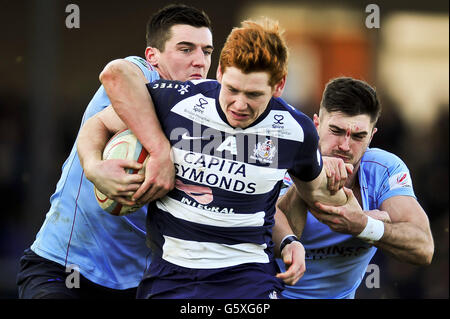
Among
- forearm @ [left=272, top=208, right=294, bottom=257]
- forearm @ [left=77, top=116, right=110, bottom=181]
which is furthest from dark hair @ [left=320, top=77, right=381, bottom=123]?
forearm @ [left=77, top=116, right=110, bottom=181]

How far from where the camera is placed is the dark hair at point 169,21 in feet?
16.4

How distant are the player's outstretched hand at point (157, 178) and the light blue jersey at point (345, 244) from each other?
1.43 metres

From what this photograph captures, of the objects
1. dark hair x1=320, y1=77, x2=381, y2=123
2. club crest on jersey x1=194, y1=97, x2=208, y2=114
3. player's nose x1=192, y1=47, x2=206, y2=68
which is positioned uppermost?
player's nose x1=192, y1=47, x2=206, y2=68

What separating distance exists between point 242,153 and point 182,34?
63.4 inches

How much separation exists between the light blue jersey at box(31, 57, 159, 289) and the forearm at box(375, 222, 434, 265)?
60.1 inches

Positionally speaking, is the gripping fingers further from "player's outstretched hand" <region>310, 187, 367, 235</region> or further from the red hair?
"player's outstretched hand" <region>310, 187, 367, 235</region>

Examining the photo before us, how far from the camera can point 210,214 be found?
3525mm

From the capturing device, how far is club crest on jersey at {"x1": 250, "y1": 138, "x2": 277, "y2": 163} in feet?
11.8

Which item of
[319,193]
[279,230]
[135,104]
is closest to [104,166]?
[135,104]

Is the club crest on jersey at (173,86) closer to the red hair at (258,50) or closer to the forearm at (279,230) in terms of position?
the red hair at (258,50)

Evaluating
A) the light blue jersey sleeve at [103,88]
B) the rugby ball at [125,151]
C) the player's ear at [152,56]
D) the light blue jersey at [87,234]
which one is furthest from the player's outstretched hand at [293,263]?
the player's ear at [152,56]

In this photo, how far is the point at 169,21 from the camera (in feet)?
16.5

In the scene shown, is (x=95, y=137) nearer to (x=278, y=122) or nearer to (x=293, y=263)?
(x=278, y=122)
